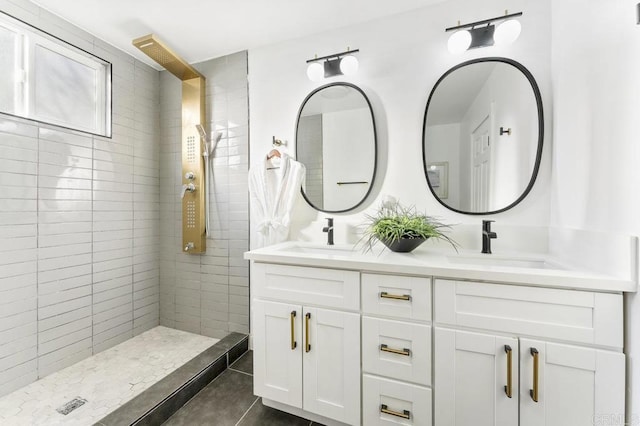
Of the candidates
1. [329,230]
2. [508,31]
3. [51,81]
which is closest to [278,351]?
[329,230]

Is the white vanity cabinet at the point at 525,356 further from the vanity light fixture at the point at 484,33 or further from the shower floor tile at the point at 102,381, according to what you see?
the shower floor tile at the point at 102,381

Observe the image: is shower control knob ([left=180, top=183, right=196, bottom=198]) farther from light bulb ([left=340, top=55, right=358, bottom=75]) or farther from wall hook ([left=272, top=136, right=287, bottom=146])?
light bulb ([left=340, top=55, right=358, bottom=75])

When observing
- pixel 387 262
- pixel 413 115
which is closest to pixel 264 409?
pixel 387 262

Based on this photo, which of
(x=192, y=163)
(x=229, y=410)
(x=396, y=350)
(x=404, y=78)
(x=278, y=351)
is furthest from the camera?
(x=192, y=163)

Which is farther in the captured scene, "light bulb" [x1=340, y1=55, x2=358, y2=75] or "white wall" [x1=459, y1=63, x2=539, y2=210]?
"light bulb" [x1=340, y1=55, x2=358, y2=75]

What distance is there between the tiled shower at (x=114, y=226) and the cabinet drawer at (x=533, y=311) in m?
1.58

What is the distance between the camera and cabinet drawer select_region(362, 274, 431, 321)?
1.16 meters

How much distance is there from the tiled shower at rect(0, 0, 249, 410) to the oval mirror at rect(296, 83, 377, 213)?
57cm

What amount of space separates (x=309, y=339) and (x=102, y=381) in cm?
145

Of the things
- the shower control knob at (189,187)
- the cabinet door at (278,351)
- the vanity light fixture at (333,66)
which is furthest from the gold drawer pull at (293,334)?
the vanity light fixture at (333,66)

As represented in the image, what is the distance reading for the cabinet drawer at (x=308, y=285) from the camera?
4.21 ft

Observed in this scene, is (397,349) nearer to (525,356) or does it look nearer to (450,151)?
(525,356)

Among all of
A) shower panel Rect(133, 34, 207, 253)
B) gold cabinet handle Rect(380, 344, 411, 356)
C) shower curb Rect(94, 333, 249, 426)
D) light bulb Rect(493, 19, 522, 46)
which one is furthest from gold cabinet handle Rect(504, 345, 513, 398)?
shower panel Rect(133, 34, 207, 253)

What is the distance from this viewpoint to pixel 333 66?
183cm
